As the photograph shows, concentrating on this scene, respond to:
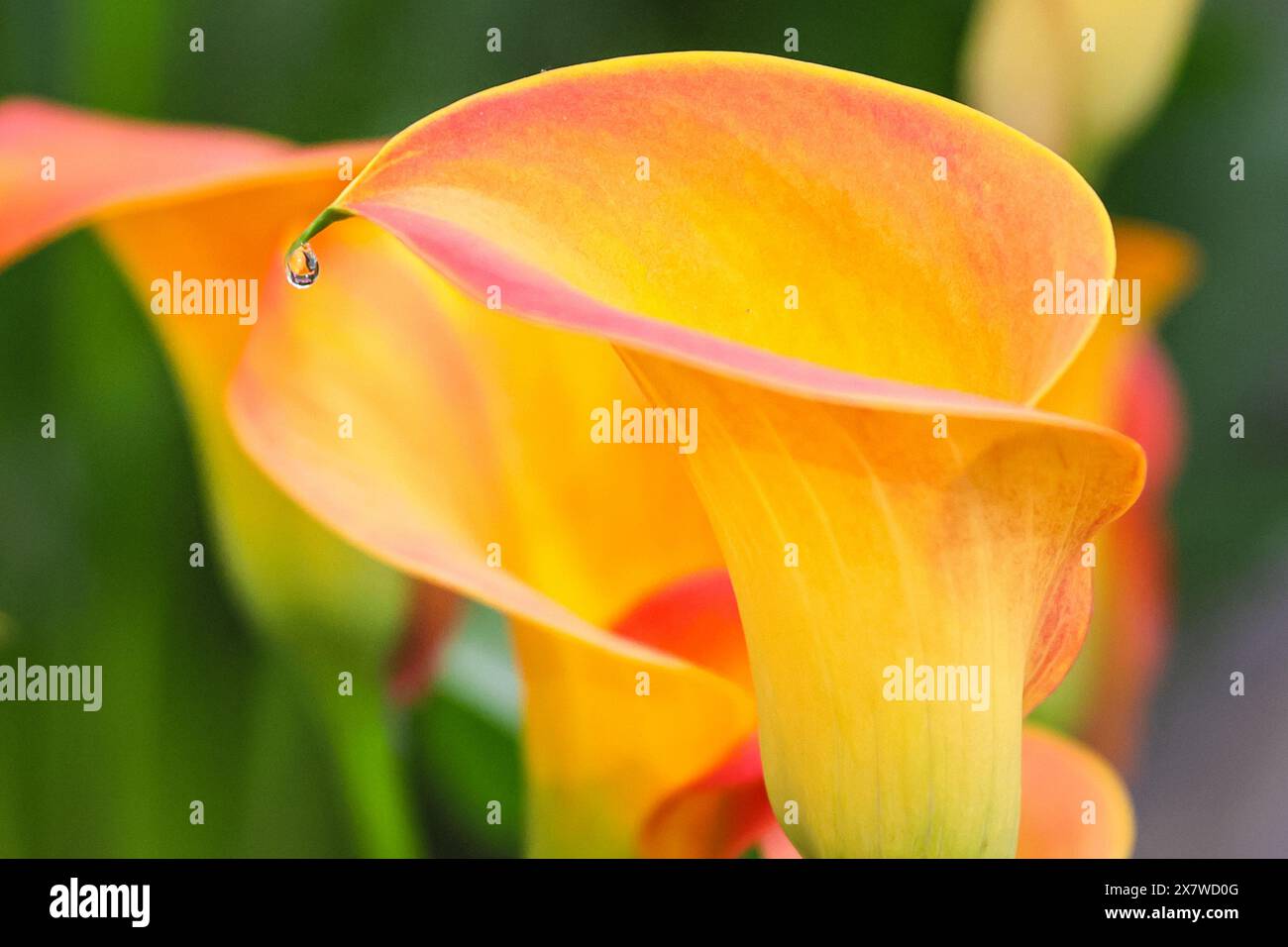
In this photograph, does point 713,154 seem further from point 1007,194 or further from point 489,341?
point 489,341

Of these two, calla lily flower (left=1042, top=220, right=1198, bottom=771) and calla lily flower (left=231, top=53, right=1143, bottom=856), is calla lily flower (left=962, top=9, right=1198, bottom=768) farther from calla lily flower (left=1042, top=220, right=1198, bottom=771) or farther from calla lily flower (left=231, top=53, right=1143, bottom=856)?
calla lily flower (left=231, top=53, right=1143, bottom=856)

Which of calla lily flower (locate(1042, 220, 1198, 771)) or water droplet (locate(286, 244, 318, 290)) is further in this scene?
calla lily flower (locate(1042, 220, 1198, 771))

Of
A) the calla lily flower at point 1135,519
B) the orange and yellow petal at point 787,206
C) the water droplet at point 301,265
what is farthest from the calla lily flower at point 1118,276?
the water droplet at point 301,265

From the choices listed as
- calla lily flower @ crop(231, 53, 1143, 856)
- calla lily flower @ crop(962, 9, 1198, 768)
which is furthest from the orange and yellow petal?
calla lily flower @ crop(962, 9, 1198, 768)

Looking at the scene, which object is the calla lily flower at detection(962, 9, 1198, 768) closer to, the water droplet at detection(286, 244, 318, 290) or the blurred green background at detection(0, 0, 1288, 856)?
the blurred green background at detection(0, 0, 1288, 856)
